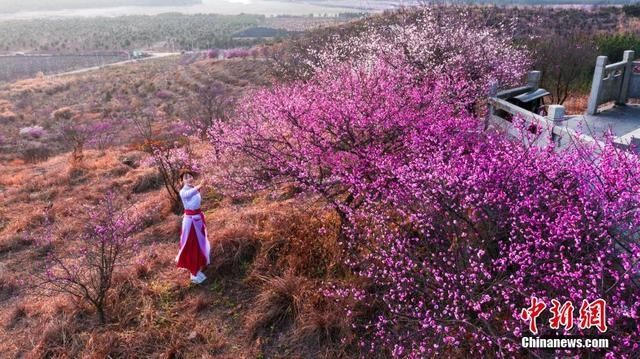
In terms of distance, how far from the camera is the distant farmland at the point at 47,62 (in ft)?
193

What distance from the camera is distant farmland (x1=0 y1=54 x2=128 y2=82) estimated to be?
193 ft

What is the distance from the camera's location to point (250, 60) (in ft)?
144

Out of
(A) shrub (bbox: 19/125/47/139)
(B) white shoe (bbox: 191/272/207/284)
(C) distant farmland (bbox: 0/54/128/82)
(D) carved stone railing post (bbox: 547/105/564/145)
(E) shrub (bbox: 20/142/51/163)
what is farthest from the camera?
(C) distant farmland (bbox: 0/54/128/82)

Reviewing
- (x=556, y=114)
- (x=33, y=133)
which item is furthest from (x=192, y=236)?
(x=33, y=133)

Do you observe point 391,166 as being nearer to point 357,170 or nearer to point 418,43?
point 357,170

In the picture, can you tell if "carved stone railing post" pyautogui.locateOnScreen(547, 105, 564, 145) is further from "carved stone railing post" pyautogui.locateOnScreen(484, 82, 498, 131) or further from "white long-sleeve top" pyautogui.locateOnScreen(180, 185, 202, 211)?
"white long-sleeve top" pyautogui.locateOnScreen(180, 185, 202, 211)

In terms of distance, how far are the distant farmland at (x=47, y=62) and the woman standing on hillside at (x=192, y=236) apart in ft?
203

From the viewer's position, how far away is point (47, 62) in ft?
206

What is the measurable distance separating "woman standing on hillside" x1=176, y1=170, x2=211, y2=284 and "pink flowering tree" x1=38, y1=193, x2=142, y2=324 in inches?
36.4

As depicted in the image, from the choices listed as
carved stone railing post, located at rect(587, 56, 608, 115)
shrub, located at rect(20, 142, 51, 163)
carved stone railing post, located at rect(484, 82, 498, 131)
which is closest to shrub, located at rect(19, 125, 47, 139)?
shrub, located at rect(20, 142, 51, 163)

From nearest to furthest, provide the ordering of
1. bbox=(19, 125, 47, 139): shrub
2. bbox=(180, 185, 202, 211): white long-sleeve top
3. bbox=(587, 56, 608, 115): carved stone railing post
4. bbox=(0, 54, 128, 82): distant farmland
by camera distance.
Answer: bbox=(180, 185, 202, 211): white long-sleeve top → bbox=(587, 56, 608, 115): carved stone railing post → bbox=(19, 125, 47, 139): shrub → bbox=(0, 54, 128, 82): distant farmland

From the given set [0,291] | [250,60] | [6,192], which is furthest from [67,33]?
[0,291]

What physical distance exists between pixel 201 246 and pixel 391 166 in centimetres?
305

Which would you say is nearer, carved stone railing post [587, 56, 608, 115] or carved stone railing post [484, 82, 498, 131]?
carved stone railing post [484, 82, 498, 131]
